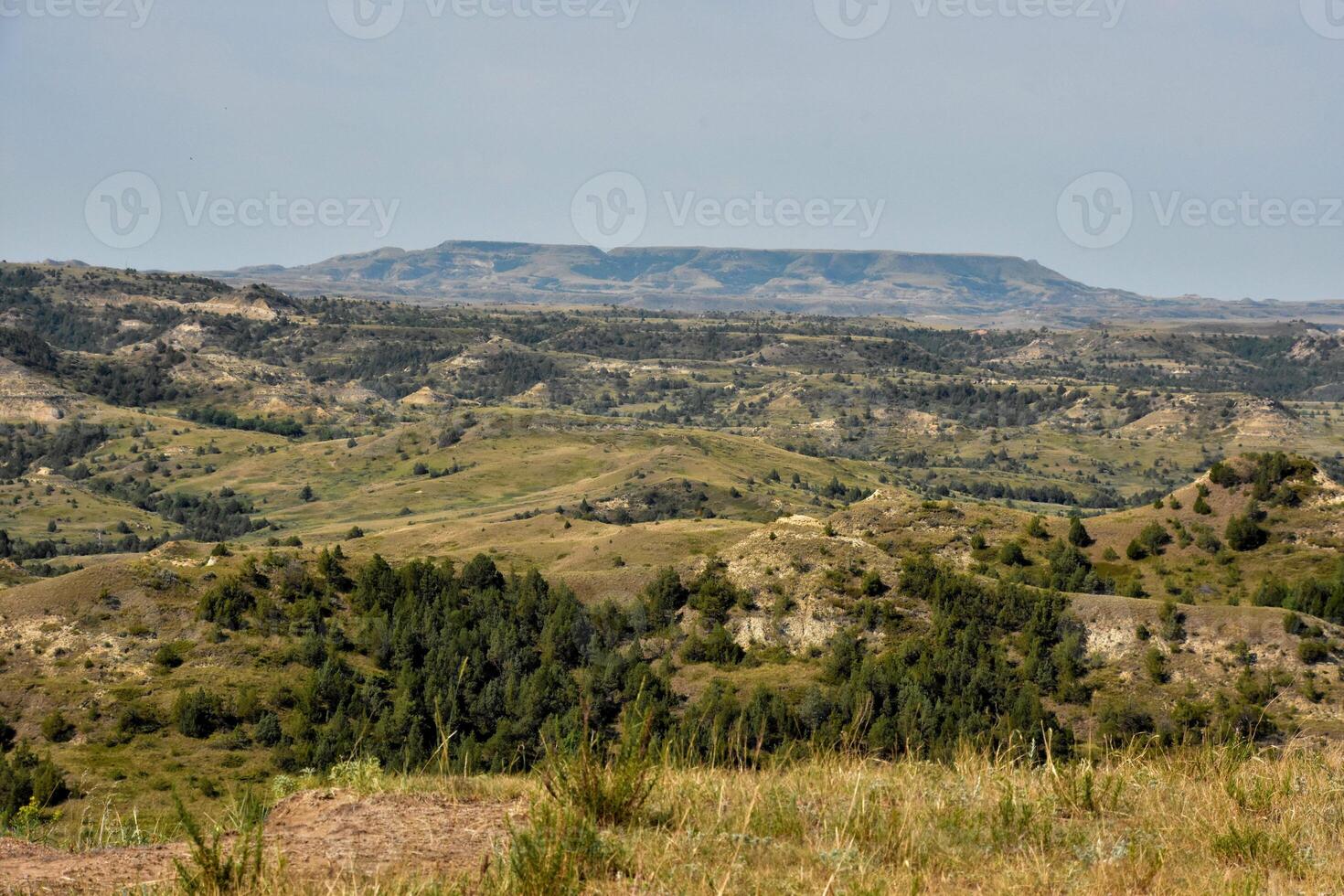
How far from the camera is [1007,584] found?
235 ft

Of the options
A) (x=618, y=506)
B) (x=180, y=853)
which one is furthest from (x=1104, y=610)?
(x=618, y=506)

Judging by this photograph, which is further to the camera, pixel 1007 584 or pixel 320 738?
pixel 1007 584

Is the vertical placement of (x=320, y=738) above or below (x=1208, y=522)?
below

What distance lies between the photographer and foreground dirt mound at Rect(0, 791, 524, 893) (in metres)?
6.93

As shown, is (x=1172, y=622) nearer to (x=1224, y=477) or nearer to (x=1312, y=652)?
(x=1312, y=652)

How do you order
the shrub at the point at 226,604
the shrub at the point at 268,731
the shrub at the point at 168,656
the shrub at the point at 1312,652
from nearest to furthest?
1. the shrub at the point at 268,731
2. the shrub at the point at 1312,652
3. the shrub at the point at 168,656
4. the shrub at the point at 226,604

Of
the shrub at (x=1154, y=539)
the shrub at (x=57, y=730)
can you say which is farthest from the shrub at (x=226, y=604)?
the shrub at (x=1154, y=539)

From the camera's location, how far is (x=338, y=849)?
762cm

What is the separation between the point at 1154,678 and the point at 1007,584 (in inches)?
454

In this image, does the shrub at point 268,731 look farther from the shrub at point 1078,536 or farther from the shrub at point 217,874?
the shrub at point 1078,536

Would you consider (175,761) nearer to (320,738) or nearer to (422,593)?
(320,738)

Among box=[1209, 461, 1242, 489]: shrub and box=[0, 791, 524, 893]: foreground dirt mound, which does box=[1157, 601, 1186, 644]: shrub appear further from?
box=[0, 791, 524, 893]: foreground dirt mound

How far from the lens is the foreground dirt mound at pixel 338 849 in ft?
22.7

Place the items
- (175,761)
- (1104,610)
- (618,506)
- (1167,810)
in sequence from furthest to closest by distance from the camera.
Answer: (618,506), (1104,610), (175,761), (1167,810)
